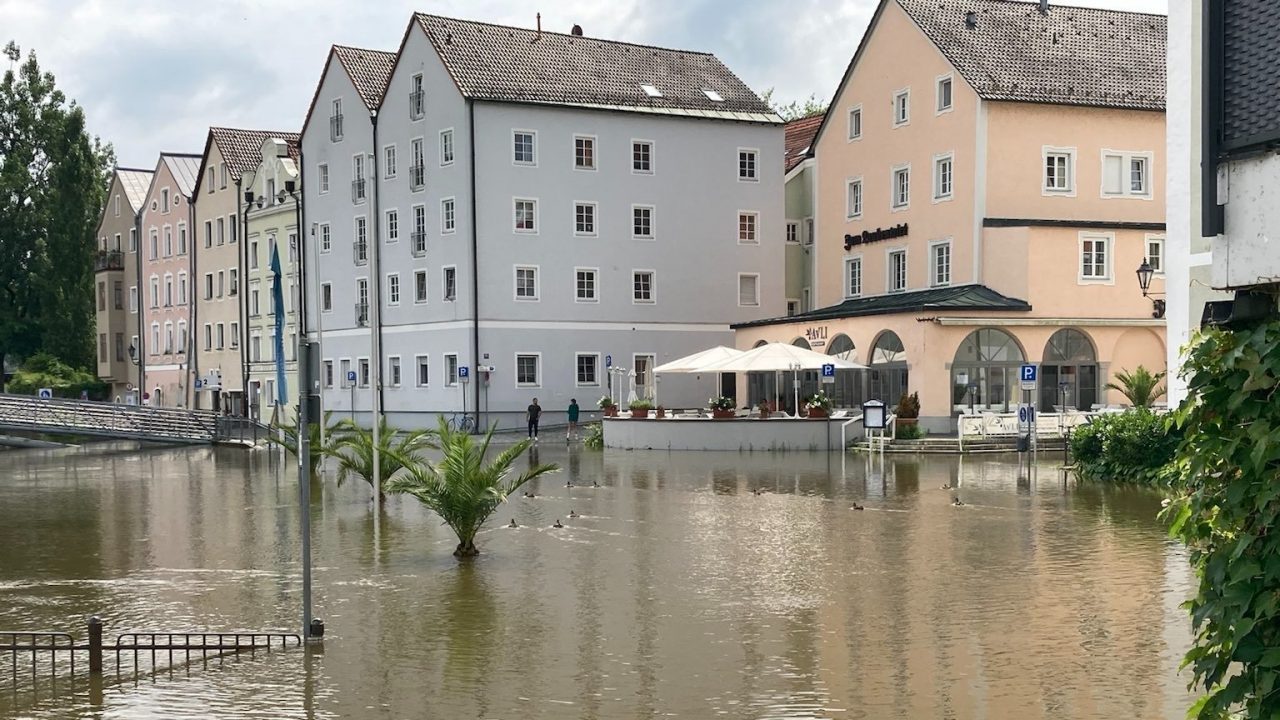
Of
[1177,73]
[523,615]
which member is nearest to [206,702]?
[523,615]

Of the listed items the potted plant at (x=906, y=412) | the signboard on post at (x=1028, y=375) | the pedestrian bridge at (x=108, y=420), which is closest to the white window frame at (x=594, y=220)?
the pedestrian bridge at (x=108, y=420)

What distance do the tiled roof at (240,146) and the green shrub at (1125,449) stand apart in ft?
174

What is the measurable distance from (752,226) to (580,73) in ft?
32.1

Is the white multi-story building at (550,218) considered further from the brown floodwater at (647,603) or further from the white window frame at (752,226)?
the brown floodwater at (647,603)

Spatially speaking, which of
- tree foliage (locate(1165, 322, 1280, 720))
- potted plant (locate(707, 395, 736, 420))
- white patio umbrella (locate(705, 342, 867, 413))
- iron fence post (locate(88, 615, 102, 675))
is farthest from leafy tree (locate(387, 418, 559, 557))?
white patio umbrella (locate(705, 342, 867, 413))

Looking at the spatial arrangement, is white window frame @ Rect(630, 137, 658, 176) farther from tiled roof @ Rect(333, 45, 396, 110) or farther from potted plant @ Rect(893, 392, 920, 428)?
potted plant @ Rect(893, 392, 920, 428)

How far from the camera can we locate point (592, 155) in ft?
195

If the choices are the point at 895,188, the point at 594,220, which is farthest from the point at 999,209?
the point at 594,220

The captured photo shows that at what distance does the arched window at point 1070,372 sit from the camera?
1807 inches

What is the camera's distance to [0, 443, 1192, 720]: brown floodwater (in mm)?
11453

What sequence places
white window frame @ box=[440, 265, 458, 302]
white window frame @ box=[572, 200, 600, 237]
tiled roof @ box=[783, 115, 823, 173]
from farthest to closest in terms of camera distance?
tiled roof @ box=[783, 115, 823, 173]
white window frame @ box=[572, 200, 600, 237]
white window frame @ box=[440, 265, 458, 302]

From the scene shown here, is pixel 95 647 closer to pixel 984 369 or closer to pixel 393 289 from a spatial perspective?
pixel 984 369

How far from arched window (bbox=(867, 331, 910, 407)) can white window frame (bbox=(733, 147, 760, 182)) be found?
16.2m

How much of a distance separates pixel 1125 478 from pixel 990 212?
1945cm
